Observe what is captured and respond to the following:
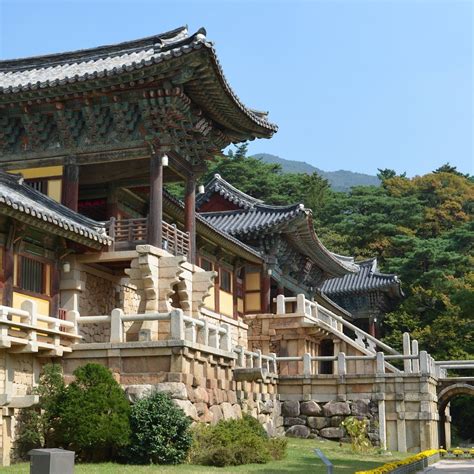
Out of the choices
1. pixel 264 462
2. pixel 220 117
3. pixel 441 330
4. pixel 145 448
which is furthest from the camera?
pixel 441 330

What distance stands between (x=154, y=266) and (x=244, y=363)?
5308 millimetres

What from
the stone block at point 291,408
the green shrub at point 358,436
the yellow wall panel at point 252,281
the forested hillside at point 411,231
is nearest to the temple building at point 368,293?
the forested hillside at point 411,231

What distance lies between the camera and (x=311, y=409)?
1261 inches

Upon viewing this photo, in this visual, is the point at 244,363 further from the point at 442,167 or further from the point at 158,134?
the point at 442,167

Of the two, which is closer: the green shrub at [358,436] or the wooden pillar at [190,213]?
the wooden pillar at [190,213]

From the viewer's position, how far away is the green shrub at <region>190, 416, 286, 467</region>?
20016mm

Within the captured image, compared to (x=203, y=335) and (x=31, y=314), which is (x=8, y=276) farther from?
(x=203, y=335)

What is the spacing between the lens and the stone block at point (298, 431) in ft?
104

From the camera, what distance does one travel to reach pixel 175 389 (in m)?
21.0

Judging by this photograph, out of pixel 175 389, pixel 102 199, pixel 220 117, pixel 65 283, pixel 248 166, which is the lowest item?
pixel 175 389

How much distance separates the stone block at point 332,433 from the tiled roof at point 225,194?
14.6m

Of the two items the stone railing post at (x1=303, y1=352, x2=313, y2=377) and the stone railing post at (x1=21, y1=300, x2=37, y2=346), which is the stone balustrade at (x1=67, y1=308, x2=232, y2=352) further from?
the stone railing post at (x1=303, y1=352, x2=313, y2=377)

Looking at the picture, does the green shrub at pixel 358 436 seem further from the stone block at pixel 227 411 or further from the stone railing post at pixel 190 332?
the stone railing post at pixel 190 332

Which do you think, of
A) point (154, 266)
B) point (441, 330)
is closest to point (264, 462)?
point (154, 266)
